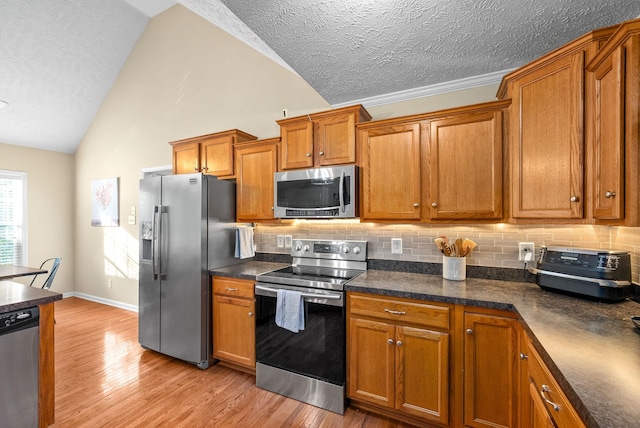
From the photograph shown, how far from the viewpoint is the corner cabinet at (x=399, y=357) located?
1.77m

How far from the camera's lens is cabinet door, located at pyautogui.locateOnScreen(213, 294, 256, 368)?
8.09 feet

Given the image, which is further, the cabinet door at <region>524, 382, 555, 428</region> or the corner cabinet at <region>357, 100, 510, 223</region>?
the corner cabinet at <region>357, 100, 510, 223</region>

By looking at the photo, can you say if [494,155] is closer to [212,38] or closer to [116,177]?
[212,38]

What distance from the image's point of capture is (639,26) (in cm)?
114

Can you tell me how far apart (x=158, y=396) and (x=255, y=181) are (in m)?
1.96

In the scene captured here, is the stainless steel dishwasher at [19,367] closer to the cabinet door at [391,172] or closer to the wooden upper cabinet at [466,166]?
the cabinet door at [391,172]

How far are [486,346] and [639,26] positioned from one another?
5.37ft

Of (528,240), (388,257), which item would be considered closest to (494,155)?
(528,240)

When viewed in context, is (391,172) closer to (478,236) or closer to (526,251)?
(478,236)

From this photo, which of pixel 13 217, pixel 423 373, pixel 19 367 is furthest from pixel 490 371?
pixel 13 217

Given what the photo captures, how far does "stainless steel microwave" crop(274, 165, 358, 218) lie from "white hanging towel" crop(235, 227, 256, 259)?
506mm

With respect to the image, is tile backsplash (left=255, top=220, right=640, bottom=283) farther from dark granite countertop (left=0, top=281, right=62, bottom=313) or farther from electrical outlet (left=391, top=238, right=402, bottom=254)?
dark granite countertop (left=0, top=281, right=62, bottom=313)

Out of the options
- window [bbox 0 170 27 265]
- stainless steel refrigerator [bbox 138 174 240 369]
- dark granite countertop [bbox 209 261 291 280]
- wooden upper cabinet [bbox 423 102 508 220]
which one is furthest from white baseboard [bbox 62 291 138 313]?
wooden upper cabinet [bbox 423 102 508 220]

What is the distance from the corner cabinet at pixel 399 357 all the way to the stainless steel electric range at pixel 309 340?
3.5 inches
